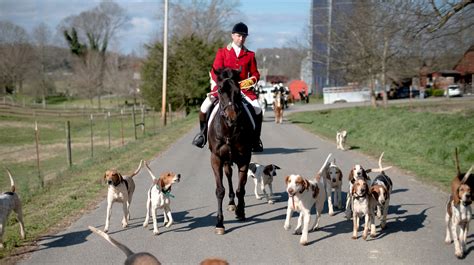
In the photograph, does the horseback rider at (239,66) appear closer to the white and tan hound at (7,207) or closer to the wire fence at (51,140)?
the white and tan hound at (7,207)

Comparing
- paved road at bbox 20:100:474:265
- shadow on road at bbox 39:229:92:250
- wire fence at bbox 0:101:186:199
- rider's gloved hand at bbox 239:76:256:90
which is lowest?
wire fence at bbox 0:101:186:199

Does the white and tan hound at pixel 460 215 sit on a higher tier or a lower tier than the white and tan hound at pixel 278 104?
lower

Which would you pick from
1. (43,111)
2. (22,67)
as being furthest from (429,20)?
(22,67)

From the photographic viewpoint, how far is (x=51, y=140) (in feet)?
110

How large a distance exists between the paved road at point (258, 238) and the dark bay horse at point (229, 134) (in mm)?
523

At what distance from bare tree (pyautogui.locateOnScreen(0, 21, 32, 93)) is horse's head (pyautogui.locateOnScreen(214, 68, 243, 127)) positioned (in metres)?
35.0

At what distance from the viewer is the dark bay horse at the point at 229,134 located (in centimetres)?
778

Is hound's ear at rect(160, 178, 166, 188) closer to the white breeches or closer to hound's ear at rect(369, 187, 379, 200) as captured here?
the white breeches

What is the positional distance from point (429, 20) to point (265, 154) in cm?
707

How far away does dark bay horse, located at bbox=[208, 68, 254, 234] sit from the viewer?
25.5 ft

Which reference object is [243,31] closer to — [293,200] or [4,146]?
[293,200]

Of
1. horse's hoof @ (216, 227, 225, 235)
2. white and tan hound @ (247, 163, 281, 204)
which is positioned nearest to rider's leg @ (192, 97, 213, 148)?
white and tan hound @ (247, 163, 281, 204)

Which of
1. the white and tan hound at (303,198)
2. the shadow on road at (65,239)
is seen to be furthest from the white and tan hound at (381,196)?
the shadow on road at (65,239)

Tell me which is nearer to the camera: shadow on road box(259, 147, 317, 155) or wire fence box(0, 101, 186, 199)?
wire fence box(0, 101, 186, 199)
